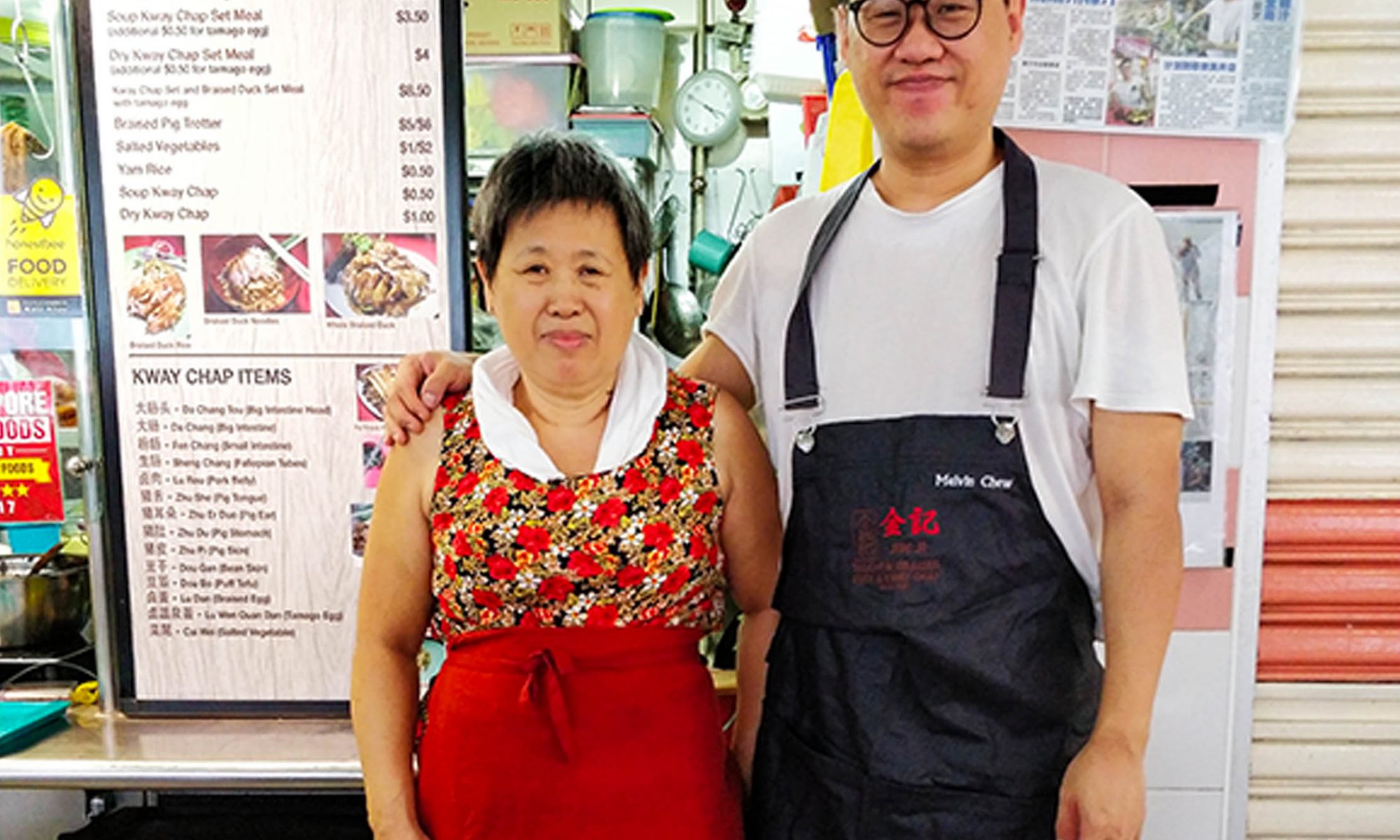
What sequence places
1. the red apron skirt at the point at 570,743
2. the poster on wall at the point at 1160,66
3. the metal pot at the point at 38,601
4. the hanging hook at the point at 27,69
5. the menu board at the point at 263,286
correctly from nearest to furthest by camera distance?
the red apron skirt at the point at 570,743 → the poster on wall at the point at 1160,66 → the menu board at the point at 263,286 → the hanging hook at the point at 27,69 → the metal pot at the point at 38,601

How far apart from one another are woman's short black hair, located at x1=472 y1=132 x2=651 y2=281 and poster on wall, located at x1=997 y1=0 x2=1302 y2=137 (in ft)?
2.73

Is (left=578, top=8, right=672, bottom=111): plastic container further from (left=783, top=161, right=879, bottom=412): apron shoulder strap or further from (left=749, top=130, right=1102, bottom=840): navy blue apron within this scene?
(left=749, top=130, right=1102, bottom=840): navy blue apron

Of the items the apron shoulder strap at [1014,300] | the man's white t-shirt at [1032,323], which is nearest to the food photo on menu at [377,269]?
Result: the man's white t-shirt at [1032,323]

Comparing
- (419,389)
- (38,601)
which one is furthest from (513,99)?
(419,389)

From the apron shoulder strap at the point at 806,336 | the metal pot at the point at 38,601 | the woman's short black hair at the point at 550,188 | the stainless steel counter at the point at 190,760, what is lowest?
the stainless steel counter at the point at 190,760

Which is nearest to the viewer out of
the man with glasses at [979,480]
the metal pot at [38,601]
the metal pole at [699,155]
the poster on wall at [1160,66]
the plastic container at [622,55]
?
the man with glasses at [979,480]

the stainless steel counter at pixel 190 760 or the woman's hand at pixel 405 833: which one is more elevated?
the woman's hand at pixel 405 833

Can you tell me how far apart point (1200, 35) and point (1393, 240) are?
552 millimetres

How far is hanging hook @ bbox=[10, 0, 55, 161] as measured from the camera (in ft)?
6.70

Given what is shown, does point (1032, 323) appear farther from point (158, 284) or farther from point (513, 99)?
point (513, 99)

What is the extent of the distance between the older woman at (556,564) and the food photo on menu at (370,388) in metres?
0.57

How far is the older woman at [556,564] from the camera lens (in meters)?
1.36

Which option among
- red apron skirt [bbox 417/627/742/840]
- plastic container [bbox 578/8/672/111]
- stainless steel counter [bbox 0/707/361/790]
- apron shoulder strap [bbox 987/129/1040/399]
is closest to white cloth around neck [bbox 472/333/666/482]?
red apron skirt [bbox 417/627/742/840]

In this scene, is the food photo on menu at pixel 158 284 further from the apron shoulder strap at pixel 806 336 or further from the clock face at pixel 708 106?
the clock face at pixel 708 106
